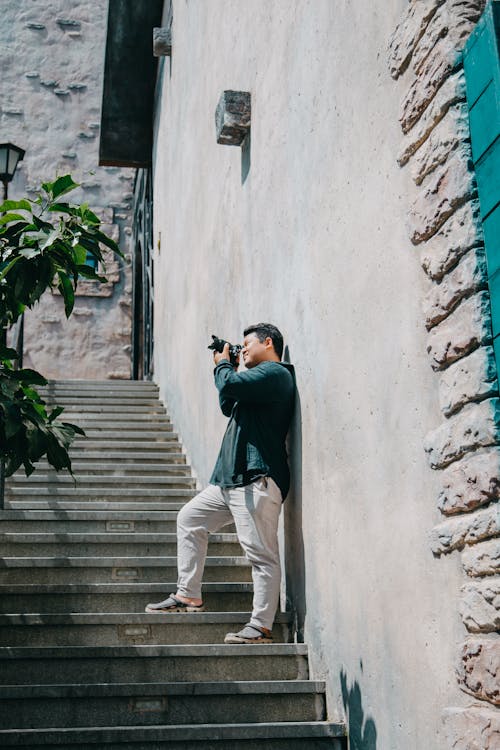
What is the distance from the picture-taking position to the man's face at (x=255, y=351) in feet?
14.6

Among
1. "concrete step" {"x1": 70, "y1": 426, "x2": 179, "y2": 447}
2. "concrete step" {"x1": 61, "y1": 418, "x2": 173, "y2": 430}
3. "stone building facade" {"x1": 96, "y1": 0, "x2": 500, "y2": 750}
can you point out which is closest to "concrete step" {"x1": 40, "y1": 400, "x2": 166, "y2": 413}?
"concrete step" {"x1": 61, "y1": 418, "x2": 173, "y2": 430}

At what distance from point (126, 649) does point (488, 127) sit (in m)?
2.43

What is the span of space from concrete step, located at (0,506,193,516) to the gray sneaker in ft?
4.89

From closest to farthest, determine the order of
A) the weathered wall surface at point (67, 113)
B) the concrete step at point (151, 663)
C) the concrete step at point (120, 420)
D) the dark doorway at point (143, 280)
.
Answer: the concrete step at point (151, 663) < the concrete step at point (120, 420) < the dark doorway at point (143, 280) < the weathered wall surface at point (67, 113)

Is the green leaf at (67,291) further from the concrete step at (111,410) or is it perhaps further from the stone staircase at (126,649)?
the concrete step at (111,410)

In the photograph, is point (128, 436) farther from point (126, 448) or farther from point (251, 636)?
point (251, 636)

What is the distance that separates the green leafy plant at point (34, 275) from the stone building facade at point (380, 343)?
919 millimetres

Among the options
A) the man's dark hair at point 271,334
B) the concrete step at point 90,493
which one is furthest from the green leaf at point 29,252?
the concrete step at point 90,493

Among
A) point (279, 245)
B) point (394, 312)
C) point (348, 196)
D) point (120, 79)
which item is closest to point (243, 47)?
point (279, 245)

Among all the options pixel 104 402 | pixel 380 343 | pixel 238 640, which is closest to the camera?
pixel 380 343

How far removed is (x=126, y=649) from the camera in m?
3.85

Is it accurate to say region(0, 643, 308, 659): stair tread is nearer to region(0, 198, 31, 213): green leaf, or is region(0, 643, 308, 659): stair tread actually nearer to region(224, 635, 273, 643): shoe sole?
region(224, 635, 273, 643): shoe sole

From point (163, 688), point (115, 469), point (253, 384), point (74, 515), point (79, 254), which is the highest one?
point (79, 254)

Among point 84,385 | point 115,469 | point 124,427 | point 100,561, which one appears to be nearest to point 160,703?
point 100,561
